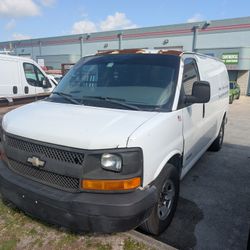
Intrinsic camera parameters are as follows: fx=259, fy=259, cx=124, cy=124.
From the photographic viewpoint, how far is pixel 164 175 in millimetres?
2787

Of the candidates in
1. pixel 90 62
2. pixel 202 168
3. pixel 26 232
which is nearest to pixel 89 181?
pixel 26 232

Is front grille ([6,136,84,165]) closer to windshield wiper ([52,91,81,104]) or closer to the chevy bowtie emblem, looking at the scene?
the chevy bowtie emblem

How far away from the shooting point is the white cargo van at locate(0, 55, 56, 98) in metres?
7.44

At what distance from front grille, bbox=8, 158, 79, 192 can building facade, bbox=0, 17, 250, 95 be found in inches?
1010

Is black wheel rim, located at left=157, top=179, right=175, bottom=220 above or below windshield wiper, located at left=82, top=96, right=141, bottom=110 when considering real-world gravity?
below

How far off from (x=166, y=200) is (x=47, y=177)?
1.44m

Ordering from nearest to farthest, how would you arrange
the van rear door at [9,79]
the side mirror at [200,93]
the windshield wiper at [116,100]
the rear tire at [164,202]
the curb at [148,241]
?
1. the curb at [148,241]
2. the rear tire at [164,202]
3. the windshield wiper at [116,100]
4. the side mirror at [200,93]
5. the van rear door at [9,79]

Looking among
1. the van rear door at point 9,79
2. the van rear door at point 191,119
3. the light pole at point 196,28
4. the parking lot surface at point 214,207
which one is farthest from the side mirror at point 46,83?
the light pole at point 196,28

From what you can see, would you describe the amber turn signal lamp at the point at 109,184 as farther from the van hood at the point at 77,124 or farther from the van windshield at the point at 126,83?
the van windshield at the point at 126,83

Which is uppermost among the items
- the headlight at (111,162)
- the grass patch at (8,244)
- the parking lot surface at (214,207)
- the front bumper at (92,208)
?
the headlight at (111,162)

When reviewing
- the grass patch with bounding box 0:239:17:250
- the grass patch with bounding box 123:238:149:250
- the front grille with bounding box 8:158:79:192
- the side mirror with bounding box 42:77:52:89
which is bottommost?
the grass patch with bounding box 0:239:17:250

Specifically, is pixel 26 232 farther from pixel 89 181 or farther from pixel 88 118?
pixel 88 118

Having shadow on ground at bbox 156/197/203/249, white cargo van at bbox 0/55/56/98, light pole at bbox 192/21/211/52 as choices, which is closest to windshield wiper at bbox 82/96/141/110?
shadow on ground at bbox 156/197/203/249

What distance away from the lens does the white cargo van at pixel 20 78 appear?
744cm
